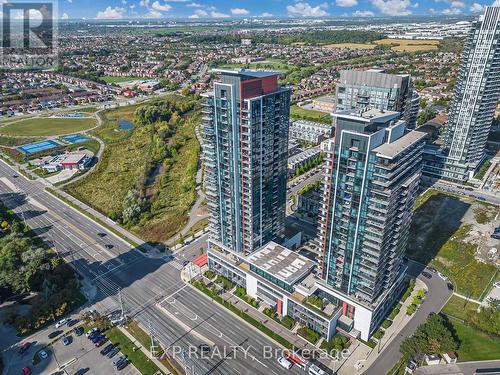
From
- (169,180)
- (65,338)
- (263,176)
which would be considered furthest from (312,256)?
(169,180)

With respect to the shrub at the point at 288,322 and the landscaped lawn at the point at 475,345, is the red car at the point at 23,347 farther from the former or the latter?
the landscaped lawn at the point at 475,345

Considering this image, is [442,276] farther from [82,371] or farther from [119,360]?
[82,371]

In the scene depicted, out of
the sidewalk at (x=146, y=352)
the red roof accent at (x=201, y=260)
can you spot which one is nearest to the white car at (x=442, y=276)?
the red roof accent at (x=201, y=260)

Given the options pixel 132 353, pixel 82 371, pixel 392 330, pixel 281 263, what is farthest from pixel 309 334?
pixel 82 371

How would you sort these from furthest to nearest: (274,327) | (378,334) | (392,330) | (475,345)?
(274,327), (392,330), (378,334), (475,345)

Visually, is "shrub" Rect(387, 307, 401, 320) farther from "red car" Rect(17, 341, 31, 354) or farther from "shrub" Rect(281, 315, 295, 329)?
"red car" Rect(17, 341, 31, 354)

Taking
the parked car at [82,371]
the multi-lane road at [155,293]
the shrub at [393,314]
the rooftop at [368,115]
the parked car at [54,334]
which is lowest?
the parked car at [82,371]
